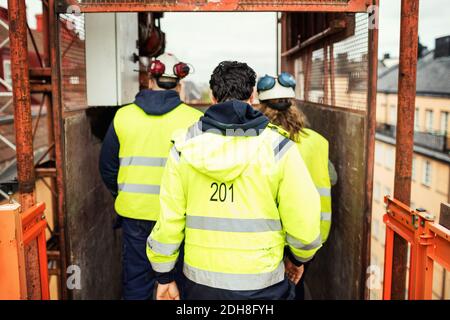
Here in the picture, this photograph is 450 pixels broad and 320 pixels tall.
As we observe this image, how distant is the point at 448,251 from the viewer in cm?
237

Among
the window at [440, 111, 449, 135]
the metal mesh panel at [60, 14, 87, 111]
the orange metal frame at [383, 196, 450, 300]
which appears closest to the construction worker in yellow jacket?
the orange metal frame at [383, 196, 450, 300]

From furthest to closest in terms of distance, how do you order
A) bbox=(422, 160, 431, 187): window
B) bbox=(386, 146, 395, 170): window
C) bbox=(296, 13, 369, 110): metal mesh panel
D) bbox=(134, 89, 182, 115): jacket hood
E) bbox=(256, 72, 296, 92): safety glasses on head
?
bbox=(386, 146, 395, 170): window
bbox=(422, 160, 431, 187): window
bbox=(256, 72, 296, 92): safety glasses on head
bbox=(296, 13, 369, 110): metal mesh panel
bbox=(134, 89, 182, 115): jacket hood

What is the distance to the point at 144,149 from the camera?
138 inches

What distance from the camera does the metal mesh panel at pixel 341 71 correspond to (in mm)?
3600

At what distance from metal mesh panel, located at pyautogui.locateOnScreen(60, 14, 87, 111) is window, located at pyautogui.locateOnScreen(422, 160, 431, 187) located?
3024 cm

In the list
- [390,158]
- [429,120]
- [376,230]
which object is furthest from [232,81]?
[376,230]

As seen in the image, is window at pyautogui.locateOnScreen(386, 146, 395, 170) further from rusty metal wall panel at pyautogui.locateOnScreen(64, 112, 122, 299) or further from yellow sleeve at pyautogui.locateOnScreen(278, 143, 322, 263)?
yellow sleeve at pyautogui.locateOnScreen(278, 143, 322, 263)

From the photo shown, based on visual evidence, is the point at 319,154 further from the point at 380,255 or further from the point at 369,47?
the point at 380,255

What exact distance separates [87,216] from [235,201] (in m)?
2.17

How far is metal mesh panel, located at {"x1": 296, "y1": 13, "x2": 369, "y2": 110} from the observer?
360 cm

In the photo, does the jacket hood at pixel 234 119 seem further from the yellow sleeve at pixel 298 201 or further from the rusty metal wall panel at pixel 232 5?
the rusty metal wall panel at pixel 232 5

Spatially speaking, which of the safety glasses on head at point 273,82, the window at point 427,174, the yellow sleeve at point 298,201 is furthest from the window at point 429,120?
the yellow sleeve at point 298,201

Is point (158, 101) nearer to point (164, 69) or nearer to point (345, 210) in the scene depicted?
point (164, 69)
